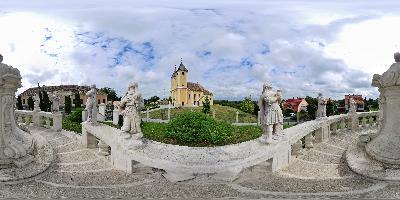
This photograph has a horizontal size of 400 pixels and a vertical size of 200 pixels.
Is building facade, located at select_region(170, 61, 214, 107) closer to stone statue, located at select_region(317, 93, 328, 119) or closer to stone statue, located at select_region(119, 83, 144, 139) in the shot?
stone statue, located at select_region(317, 93, 328, 119)

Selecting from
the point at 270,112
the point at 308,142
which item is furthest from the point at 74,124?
the point at 270,112

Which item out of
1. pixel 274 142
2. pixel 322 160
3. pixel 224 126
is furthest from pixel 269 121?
pixel 224 126

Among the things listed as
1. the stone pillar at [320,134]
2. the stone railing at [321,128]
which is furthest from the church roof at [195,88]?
the stone pillar at [320,134]

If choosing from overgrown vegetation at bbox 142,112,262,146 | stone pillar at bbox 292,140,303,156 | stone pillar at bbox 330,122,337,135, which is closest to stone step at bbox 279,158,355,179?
stone pillar at bbox 292,140,303,156

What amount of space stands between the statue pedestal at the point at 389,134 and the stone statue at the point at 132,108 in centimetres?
604

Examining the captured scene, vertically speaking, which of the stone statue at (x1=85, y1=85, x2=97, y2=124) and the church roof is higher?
the church roof

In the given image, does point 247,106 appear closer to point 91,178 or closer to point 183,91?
point 183,91

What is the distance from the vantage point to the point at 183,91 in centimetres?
4919

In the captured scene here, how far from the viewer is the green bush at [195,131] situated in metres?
14.0

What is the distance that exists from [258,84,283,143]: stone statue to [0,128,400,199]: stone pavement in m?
0.93

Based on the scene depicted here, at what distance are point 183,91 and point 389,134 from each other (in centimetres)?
4022

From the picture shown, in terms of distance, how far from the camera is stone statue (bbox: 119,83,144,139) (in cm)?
1005

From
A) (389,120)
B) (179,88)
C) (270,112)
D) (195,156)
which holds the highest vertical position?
(179,88)

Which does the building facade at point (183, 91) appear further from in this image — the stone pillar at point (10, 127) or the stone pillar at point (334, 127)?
the stone pillar at point (10, 127)
